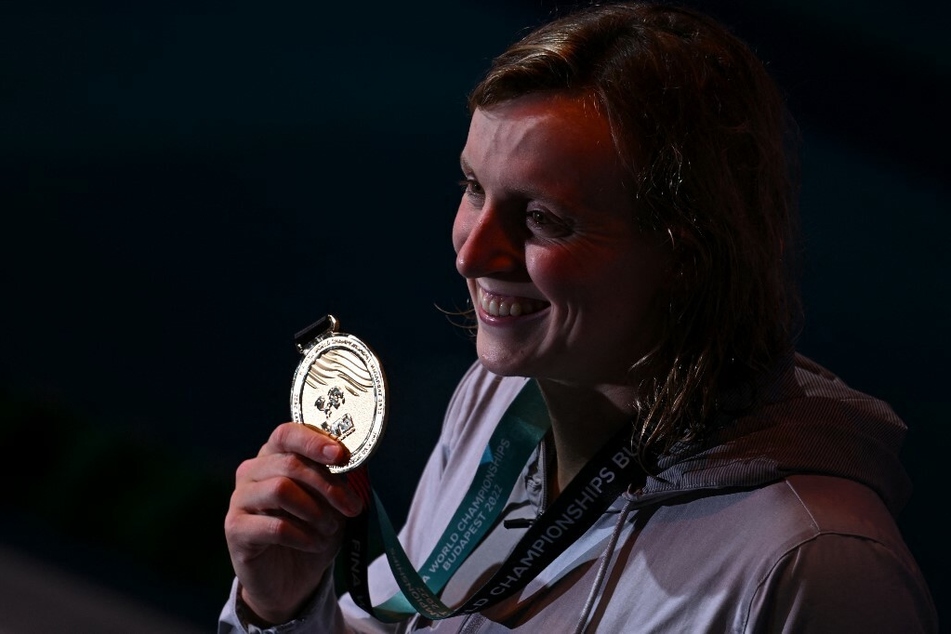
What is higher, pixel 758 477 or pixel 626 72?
pixel 626 72

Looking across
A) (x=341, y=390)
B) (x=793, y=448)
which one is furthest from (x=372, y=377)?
(x=793, y=448)

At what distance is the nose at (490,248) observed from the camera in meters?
1.25

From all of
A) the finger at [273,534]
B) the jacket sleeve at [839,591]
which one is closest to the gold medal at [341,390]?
the finger at [273,534]

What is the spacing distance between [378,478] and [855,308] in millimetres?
1067

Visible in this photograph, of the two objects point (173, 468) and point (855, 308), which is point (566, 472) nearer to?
point (855, 308)

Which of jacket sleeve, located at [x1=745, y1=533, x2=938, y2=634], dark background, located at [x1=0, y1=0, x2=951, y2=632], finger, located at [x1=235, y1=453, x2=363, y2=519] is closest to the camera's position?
jacket sleeve, located at [x1=745, y1=533, x2=938, y2=634]

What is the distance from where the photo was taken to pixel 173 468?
8.65 feet

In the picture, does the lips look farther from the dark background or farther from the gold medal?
the dark background

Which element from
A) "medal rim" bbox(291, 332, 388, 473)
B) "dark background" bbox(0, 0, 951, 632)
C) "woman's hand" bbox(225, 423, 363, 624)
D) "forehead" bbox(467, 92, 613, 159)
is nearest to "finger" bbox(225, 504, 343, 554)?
"woman's hand" bbox(225, 423, 363, 624)

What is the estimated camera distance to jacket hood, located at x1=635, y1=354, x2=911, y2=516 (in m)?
1.21

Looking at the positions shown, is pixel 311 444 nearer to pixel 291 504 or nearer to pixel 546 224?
pixel 291 504

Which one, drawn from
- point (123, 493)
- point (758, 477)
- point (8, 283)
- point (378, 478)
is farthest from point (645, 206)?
point (8, 283)

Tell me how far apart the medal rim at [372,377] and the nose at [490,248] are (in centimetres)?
19

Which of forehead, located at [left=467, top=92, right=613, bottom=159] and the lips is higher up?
forehead, located at [left=467, top=92, right=613, bottom=159]
